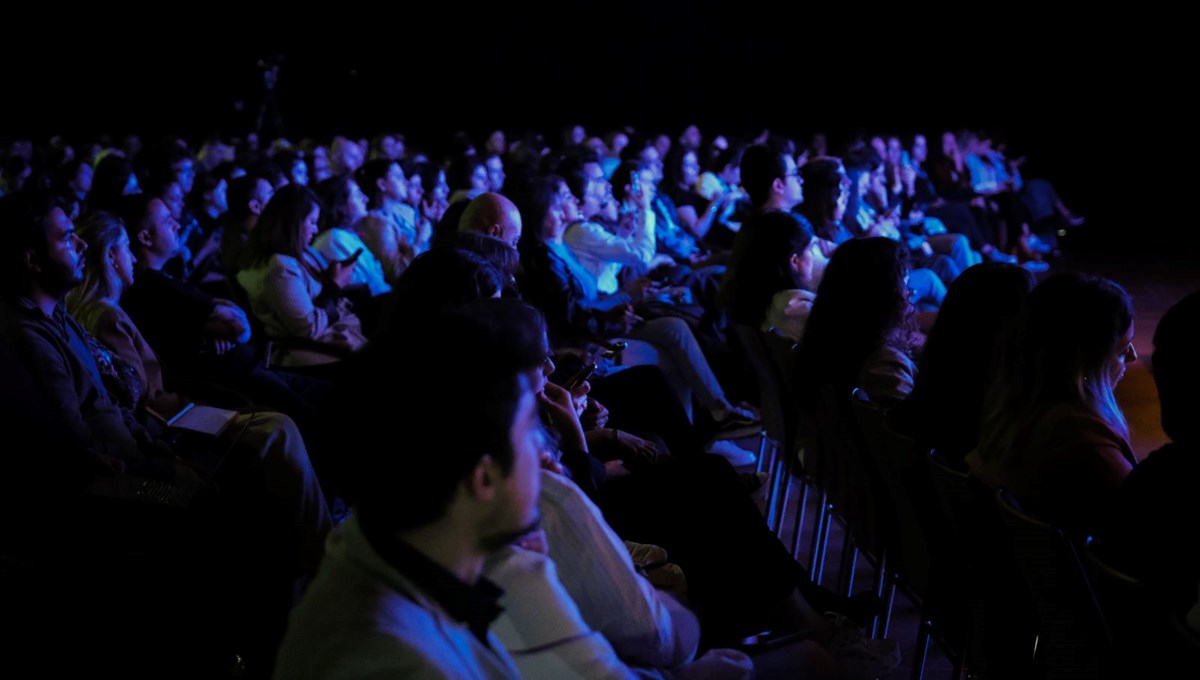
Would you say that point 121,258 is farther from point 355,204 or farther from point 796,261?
point 796,261

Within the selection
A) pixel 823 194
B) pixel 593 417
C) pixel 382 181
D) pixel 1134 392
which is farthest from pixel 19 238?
pixel 1134 392

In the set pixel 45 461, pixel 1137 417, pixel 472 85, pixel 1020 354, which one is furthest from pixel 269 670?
pixel 472 85

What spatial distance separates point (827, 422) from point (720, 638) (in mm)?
793

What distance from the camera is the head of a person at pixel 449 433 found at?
107 centimetres

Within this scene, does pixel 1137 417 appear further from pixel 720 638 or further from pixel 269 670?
pixel 269 670

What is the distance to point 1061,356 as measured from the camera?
2131 millimetres

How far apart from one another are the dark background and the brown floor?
3140mm

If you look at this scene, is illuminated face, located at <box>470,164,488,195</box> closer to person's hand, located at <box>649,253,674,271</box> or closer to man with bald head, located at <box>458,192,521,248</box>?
person's hand, located at <box>649,253,674,271</box>

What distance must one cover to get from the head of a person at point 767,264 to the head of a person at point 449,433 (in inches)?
118

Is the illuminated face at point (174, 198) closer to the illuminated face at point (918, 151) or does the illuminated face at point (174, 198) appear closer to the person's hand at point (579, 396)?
the person's hand at point (579, 396)

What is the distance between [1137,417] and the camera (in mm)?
4617

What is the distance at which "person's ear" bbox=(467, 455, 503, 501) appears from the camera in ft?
3.57

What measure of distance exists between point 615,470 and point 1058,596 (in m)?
1.31

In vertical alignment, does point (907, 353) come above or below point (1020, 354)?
below
